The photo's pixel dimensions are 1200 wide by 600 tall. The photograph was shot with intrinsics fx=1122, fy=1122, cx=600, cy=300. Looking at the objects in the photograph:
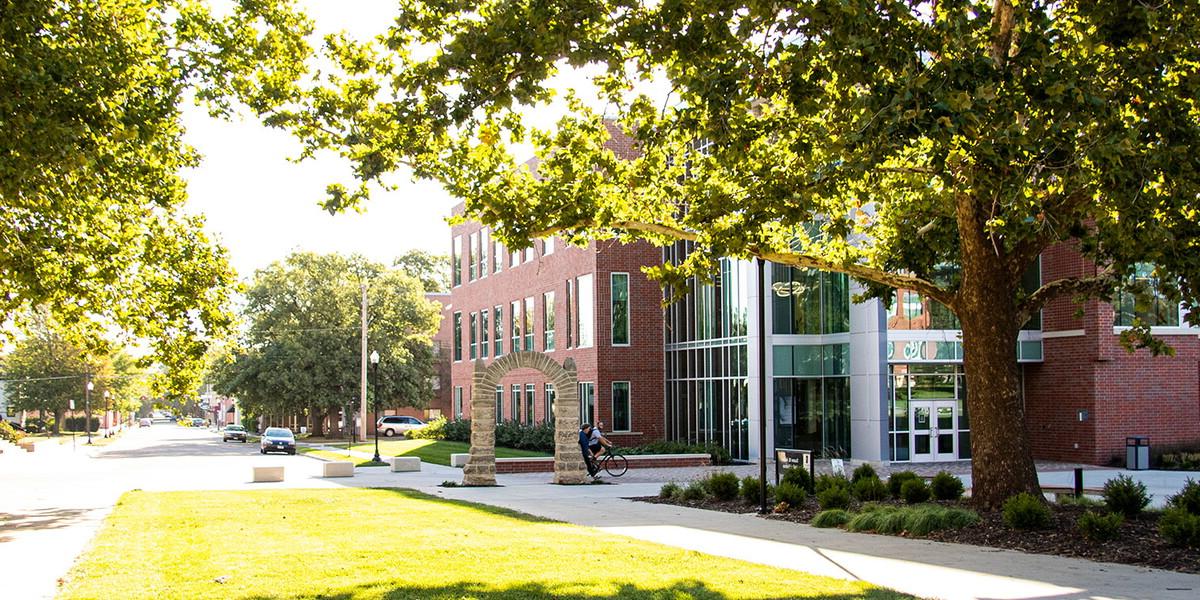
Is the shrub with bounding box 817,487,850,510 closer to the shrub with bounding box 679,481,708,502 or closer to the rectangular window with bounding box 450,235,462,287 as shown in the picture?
the shrub with bounding box 679,481,708,502

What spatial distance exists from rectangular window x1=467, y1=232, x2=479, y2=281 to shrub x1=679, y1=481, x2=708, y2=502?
35105 millimetres

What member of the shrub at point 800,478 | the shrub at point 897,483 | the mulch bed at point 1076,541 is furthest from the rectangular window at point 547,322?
the mulch bed at point 1076,541

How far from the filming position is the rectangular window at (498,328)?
169 ft

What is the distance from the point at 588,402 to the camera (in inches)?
1618

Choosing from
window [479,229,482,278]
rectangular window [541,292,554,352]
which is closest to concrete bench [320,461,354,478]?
rectangular window [541,292,554,352]

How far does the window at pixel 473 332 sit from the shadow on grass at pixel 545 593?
45.2 meters

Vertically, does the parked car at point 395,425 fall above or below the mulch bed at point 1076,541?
below

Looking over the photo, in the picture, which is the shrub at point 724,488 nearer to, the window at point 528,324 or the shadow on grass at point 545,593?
the shadow on grass at point 545,593

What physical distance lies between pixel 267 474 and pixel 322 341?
3651 centimetres

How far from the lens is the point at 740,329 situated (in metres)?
35.7

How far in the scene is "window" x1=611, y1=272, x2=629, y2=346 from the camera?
40469 mm

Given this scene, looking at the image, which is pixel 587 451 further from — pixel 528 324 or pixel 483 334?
pixel 483 334

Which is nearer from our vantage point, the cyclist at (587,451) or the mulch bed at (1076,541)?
the mulch bed at (1076,541)

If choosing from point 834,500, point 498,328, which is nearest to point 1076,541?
point 834,500
